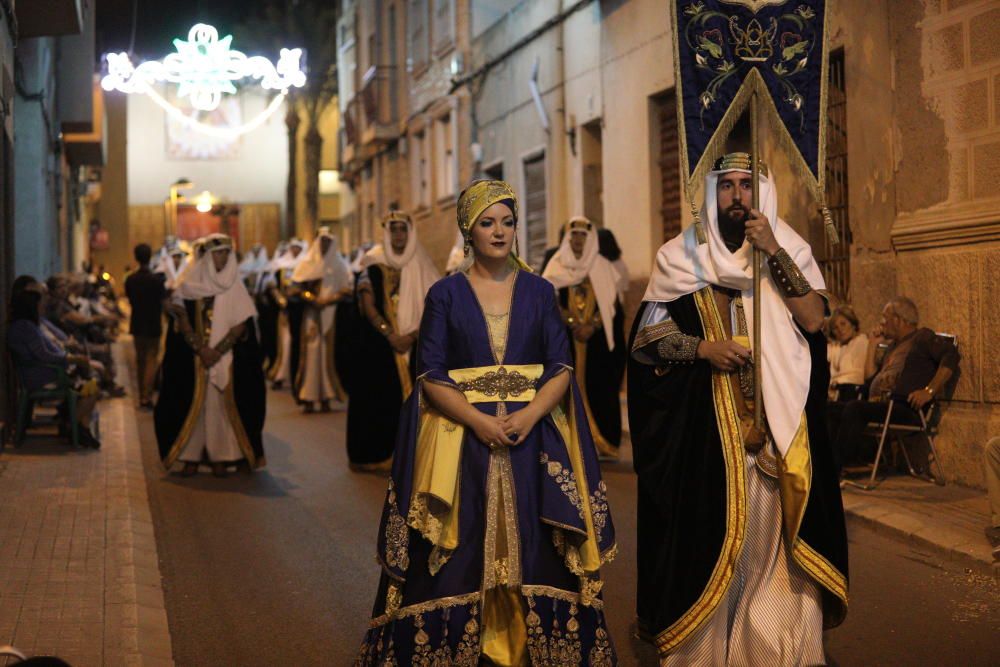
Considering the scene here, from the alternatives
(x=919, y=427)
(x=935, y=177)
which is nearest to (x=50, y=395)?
(x=919, y=427)

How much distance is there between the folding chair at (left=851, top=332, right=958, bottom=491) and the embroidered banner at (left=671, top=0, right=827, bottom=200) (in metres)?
5.00

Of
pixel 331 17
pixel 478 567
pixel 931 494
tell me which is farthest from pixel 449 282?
pixel 331 17

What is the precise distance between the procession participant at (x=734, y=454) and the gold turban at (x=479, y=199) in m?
0.80

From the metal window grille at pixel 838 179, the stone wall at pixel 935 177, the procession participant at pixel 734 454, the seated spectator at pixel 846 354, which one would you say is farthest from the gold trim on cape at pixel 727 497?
the metal window grille at pixel 838 179

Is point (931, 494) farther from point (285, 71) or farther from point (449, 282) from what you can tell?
point (285, 71)

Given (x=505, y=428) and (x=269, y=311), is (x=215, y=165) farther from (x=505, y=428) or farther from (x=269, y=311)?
(x=505, y=428)

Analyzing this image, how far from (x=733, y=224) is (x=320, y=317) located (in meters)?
14.1

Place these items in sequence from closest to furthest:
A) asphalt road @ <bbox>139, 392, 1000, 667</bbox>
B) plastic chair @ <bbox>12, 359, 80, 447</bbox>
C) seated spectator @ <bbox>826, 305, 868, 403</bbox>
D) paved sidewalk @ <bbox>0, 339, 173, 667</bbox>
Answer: paved sidewalk @ <bbox>0, 339, 173, 667</bbox> < asphalt road @ <bbox>139, 392, 1000, 667</bbox> < seated spectator @ <bbox>826, 305, 868, 403</bbox> < plastic chair @ <bbox>12, 359, 80, 447</bbox>

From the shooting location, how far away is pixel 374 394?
12.9 m

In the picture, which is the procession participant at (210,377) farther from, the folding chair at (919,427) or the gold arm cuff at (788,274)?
the gold arm cuff at (788,274)

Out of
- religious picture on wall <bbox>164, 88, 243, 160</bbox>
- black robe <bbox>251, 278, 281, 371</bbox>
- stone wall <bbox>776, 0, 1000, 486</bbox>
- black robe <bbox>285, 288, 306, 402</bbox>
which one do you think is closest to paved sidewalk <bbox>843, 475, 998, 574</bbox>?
stone wall <bbox>776, 0, 1000, 486</bbox>

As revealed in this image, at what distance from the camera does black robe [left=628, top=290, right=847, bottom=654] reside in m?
5.66

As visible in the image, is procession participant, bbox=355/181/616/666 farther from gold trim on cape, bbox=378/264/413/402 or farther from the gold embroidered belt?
gold trim on cape, bbox=378/264/413/402

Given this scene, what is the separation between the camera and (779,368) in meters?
5.77
